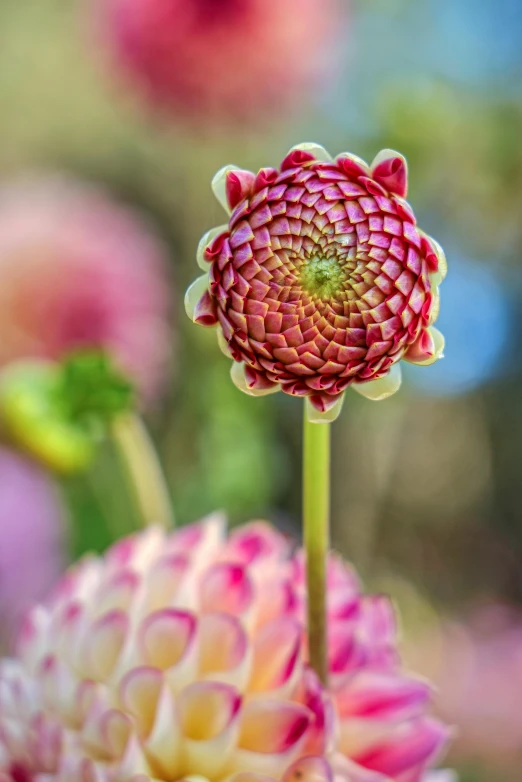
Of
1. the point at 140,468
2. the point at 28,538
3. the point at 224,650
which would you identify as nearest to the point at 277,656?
the point at 224,650

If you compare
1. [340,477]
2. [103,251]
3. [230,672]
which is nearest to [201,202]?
[103,251]

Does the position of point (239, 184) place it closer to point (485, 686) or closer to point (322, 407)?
point (322, 407)

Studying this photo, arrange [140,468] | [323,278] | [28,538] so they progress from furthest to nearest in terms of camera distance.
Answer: [28,538]
[140,468]
[323,278]

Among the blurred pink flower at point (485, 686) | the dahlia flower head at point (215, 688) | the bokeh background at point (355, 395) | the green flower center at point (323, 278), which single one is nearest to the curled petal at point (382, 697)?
the dahlia flower head at point (215, 688)

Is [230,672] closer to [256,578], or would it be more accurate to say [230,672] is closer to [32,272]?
[256,578]

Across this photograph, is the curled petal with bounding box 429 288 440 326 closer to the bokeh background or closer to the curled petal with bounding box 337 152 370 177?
the curled petal with bounding box 337 152 370 177
